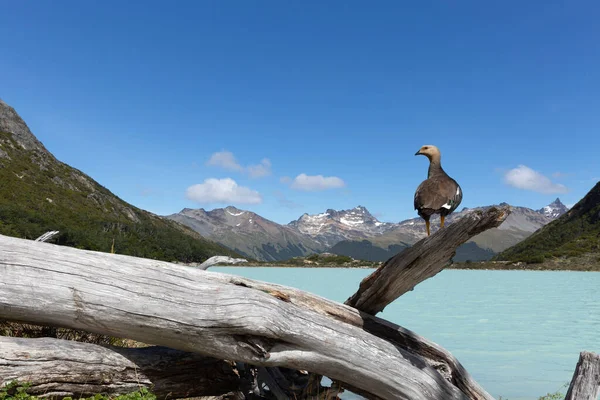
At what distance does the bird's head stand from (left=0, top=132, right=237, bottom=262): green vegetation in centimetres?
7211

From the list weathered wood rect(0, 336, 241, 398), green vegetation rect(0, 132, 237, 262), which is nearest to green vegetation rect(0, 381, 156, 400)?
weathered wood rect(0, 336, 241, 398)

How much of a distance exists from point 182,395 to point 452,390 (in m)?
3.73

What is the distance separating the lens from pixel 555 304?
3966 centimetres

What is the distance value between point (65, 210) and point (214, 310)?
12101cm

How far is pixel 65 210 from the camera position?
11056 cm

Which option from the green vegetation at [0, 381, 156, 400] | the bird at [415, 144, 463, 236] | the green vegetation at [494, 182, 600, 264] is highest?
the green vegetation at [494, 182, 600, 264]

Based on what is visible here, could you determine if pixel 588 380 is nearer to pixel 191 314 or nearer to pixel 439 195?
pixel 439 195

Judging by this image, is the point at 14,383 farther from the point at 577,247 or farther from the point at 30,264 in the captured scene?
the point at 577,247

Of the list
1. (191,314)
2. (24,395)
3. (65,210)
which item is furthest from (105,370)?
(65,210)

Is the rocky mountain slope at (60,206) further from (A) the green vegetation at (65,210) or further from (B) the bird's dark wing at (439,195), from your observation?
(B) the bird's dark wing at (439,195)

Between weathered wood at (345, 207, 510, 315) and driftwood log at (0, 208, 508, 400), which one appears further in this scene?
driftwood log at (0, 208, 508, 400)

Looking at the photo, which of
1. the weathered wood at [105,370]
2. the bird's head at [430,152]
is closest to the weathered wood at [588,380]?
the bird's head at [430,152]

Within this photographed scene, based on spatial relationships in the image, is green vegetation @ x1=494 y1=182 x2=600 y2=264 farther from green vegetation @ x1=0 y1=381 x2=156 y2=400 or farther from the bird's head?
green vegetation @ x1=0 y1=381 x2=156 y2=400

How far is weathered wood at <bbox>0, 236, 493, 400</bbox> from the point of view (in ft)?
16.9
